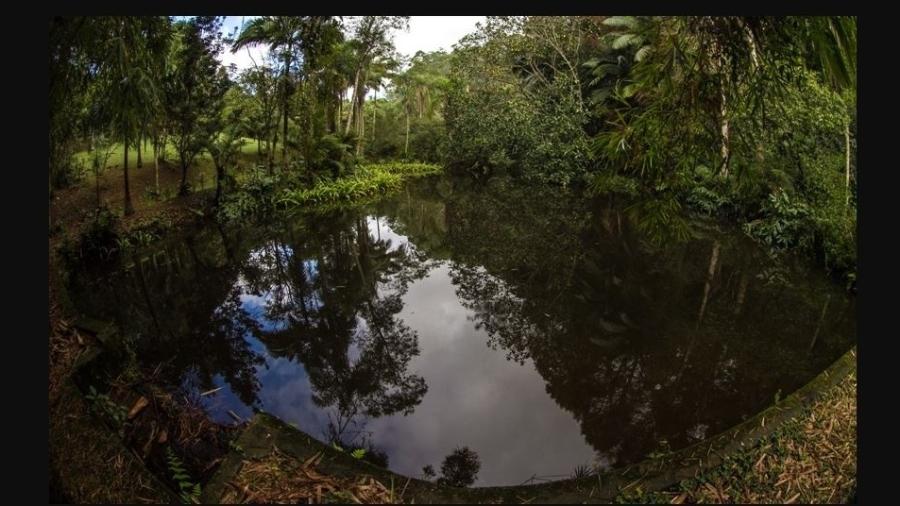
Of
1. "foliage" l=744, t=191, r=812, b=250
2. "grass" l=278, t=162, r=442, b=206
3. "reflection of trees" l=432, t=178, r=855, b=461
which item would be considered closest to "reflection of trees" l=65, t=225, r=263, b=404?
"reflection of trees" l=432, t=178, r=855, b=461

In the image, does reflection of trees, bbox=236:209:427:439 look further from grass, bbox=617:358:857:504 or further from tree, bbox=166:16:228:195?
tree, bbox=166:16:228:195

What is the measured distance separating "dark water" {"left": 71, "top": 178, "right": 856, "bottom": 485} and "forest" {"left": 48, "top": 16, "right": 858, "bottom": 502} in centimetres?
5

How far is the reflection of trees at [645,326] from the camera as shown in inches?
167

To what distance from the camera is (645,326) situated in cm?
594

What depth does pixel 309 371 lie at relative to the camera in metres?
5.13

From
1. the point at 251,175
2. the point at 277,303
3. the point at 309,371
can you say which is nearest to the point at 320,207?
the point at 251,175

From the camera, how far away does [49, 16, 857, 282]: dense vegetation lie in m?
2.86

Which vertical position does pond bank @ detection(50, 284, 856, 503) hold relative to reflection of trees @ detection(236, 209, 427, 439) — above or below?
above

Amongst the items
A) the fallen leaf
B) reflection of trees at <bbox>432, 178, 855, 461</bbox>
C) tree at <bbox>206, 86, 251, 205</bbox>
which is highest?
tree at <bbox>206, 86, 251, 205</bbox>

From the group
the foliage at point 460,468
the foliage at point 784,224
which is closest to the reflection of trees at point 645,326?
the foliage at point 784,224

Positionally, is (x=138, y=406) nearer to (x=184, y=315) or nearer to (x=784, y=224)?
(x=184, y=315)

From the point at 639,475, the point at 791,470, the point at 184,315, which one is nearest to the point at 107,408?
the point at 639,475

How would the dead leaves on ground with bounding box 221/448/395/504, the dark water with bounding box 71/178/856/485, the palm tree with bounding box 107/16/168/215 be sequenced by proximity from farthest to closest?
the dark water with bounding box 71/178/856/485 → the palm tree with bounding box 107/16/168/215 → the dead leaves on ground with bounding box 221/448/395/504

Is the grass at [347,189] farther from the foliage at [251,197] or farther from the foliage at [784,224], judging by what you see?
the foliage at [784,224]
